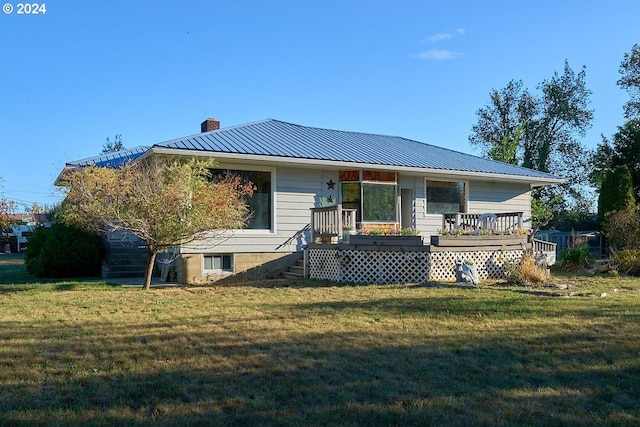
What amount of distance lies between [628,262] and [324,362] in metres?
11.7

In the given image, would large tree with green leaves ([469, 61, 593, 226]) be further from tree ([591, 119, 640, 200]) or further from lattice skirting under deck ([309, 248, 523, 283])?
lattice skirting under deck ([309, 248, 523, 283])

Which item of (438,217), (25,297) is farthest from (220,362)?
(438,217)

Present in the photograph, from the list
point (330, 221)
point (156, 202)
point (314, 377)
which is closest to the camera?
point (314, 377)

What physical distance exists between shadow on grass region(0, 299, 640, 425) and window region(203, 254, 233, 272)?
6.84m

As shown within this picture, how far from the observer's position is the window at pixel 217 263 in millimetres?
13553

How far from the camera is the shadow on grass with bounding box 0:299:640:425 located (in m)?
3.83

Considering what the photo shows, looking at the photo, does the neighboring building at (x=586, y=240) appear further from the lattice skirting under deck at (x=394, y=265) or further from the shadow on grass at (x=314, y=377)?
the shadow on grass at (x=314, y=377)

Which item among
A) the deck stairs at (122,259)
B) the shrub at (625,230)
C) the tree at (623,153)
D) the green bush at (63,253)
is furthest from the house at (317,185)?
the tree at (623,153)

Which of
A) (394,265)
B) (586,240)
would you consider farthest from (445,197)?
(586,240)

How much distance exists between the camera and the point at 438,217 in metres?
17.0

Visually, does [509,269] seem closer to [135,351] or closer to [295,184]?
[295,184]

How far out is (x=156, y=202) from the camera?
33.3 feet

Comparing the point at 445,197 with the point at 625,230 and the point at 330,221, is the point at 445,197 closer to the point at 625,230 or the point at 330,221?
the point at 625,230

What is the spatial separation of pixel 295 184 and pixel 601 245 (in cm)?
1543
